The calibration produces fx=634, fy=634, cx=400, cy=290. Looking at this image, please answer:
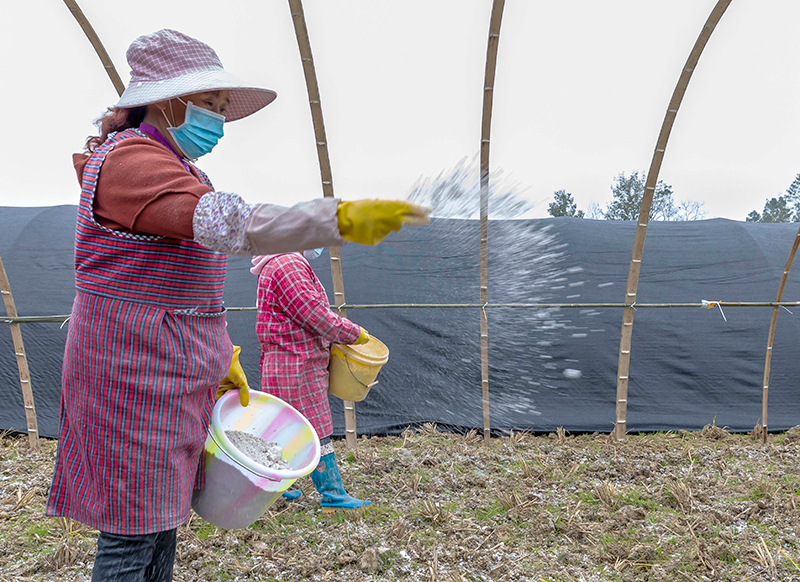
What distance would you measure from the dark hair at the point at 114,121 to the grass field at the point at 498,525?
1.30 metres

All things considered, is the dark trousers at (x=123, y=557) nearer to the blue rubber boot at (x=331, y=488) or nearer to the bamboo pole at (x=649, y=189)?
the blue rubber boot at (x=331, y=488)

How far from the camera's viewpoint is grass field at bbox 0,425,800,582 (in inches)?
73.8

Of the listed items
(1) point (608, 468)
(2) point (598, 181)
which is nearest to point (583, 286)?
(2) point (598, 181)

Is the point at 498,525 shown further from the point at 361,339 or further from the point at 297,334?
the point at 297,334

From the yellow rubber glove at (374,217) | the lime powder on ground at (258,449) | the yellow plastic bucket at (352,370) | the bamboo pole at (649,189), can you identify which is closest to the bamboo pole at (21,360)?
the yellow plastic bucket at (352,370)

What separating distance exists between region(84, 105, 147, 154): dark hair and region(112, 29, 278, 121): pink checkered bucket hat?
4cm

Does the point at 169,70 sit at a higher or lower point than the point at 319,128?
lower

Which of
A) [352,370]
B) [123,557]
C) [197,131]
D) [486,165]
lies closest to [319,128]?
[486,165]

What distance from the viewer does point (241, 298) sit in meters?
3.92

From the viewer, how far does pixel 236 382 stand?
1363 mm

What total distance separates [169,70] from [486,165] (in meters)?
2.03

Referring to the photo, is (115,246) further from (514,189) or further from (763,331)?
(763,331)

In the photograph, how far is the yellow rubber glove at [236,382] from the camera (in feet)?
4.44

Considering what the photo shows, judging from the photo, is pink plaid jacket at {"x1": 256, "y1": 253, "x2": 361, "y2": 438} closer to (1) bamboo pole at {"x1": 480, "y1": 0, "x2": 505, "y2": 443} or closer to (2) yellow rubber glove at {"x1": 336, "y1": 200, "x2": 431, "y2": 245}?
(1) bamboo pole at {"x1": 480, "y1": 0, "x2": 505, "y2": 443}
